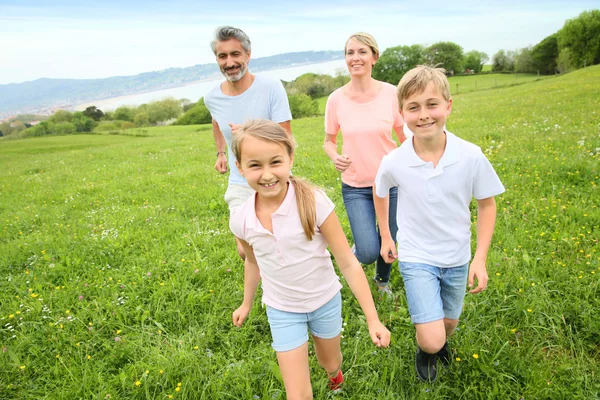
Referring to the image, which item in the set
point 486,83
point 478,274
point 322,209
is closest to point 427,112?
point 322,209

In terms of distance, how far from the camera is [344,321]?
3703 mm

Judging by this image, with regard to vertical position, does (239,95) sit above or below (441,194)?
above

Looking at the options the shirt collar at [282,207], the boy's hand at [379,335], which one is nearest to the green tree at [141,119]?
the shirt collar at [282,207]

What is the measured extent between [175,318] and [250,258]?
5.78 ft

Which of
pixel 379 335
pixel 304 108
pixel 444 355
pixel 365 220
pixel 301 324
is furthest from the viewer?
pixel 304 108

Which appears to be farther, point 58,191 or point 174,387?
point 58,191

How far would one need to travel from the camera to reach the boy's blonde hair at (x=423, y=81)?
8.48ft

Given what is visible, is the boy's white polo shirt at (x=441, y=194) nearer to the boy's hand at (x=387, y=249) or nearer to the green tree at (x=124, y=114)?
the boy's hand at (x=387, y=249)

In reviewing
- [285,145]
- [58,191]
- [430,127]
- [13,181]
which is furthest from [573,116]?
[13,181]

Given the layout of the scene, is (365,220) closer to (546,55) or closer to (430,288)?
(430,288)

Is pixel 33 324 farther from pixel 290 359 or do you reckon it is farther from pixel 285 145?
pixel 285 145

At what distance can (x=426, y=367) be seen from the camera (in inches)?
114

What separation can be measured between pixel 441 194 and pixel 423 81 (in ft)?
2.62

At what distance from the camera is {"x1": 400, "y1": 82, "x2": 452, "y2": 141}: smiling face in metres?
2.58
